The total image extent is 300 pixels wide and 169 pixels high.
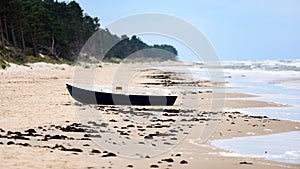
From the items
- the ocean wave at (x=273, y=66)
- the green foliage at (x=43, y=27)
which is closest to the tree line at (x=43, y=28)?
the green foliage at (x=43, y=27)

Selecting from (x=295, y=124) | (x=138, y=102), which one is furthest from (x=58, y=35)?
(x=295, y=124)

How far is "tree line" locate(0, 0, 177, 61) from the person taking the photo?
5538 centimetres

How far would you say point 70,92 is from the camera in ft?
57.5

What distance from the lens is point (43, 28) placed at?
65.2 m

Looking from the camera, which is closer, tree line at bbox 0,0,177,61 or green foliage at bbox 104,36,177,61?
tree line at bbox 0,0,177,61

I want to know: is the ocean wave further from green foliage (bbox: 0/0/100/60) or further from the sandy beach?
the sandy beach

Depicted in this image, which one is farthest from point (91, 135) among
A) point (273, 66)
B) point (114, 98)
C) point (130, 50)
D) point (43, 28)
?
point (130, 50)

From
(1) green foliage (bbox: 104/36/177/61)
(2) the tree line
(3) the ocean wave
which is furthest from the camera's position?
(1) green foliage (bbox: 104/36/177/61)

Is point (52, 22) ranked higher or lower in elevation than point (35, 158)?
higher

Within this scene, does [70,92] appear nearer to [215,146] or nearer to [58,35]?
[215,146]

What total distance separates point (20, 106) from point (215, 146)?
25.7 feet

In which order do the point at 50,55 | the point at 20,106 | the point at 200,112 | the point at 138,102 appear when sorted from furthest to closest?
the point at 50,55 < the point at 138,102 < the point at 200,112 < the point at 20,106

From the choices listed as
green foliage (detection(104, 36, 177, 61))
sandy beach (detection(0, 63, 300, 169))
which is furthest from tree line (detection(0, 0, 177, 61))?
sandy beach (detection(0, 63, 300, 169))

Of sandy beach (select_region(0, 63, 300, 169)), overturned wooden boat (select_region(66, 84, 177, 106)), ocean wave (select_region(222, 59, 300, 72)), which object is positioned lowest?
sandy beach (select_region(0, 63, 300, 169))
